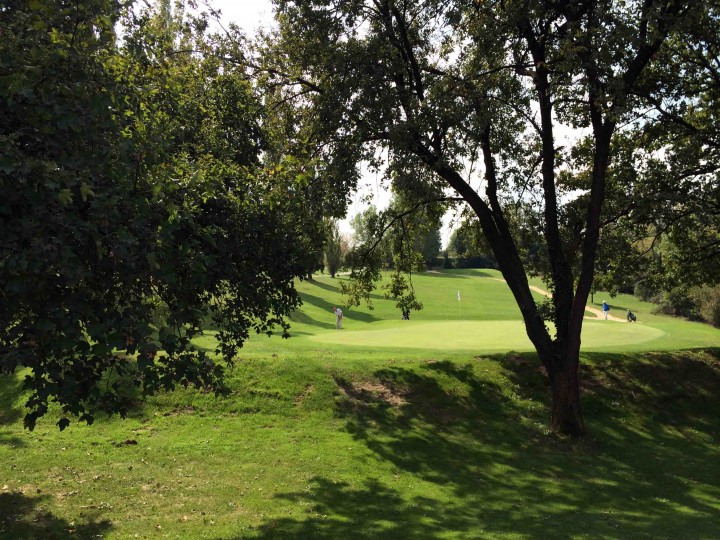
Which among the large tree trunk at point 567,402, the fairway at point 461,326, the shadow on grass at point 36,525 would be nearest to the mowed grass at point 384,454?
the shadow on grass at point 36,525

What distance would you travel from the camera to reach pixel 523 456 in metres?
13.1

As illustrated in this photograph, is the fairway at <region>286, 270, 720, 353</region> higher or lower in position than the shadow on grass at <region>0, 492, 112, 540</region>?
higher

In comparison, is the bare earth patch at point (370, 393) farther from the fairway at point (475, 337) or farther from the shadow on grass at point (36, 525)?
the shadow on grass at point (36, 525)

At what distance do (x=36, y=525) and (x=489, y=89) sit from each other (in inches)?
479

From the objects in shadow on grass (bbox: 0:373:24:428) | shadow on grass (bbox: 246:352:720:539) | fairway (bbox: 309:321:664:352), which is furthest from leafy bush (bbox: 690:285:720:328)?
shadow on grass (bbox: 0:373:24:428)

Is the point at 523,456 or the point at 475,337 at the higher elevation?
the point at 475,337

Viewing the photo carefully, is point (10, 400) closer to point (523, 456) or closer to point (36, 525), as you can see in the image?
point (36, 525)

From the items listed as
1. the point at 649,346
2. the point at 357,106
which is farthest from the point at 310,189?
the point at 649,346

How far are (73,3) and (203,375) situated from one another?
13.7 feet

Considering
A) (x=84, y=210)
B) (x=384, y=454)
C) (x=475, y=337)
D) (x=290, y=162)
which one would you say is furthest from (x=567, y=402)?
(x=84, y=210)

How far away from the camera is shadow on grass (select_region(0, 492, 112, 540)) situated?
25.1 ft

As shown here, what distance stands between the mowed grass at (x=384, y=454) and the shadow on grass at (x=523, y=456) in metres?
0.05

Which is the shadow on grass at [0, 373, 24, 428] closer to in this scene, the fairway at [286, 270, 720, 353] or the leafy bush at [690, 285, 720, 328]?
the fairway at [286, 270, 720, 353]

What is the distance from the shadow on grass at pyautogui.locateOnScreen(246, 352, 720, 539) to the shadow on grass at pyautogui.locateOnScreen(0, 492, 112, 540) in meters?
2.26
